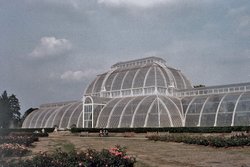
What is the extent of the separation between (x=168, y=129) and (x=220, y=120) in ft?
39.1

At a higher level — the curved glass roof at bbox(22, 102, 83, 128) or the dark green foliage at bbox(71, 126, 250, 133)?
the curved glass roof at bbox(22, 102, 83, 128)

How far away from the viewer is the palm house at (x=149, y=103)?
63.8 metres

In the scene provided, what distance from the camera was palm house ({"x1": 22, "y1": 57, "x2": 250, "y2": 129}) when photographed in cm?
6378

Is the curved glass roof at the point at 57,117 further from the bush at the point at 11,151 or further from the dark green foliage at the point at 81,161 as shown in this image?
the dark green foliage at the point at 81,161

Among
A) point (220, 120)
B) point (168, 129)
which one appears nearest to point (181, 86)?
point (220, 120)

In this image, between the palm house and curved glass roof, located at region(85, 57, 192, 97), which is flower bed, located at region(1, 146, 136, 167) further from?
curved glass roof, located at region(85, 57, 192, 97)

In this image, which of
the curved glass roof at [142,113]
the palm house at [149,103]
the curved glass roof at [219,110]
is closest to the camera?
the curved glass roof at [219,110]

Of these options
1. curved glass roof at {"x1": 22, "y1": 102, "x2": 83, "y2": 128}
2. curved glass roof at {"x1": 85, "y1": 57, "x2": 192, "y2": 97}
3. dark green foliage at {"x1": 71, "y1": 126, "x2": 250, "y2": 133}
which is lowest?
dark green foliage at {"x1": 71, "y1": 126, "x2": 250, "y2": 133}

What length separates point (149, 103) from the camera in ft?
220

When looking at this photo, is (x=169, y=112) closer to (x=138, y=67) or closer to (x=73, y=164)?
(x=138, y=67)

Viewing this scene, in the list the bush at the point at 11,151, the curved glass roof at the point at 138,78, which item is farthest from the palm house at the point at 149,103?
the bush at the point at 11,151

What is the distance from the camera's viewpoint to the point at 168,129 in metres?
55.5

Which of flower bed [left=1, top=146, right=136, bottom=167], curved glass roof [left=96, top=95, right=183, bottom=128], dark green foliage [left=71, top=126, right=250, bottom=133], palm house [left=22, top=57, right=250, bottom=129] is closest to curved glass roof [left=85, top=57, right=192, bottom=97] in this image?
palm house [left=22, top=57, right=250, bottom=129]

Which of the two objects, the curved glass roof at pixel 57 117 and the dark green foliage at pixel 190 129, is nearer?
the dark green foliage at pixel 190 129
